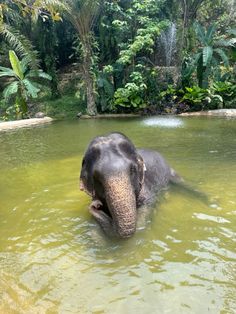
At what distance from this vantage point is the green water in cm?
325

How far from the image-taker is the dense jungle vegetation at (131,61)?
773 inches

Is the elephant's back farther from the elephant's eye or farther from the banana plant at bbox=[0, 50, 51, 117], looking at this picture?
the banana plant at bbox=[0, 50, 51, 117]

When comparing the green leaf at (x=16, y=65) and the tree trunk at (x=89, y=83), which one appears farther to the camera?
the tree trunk at (x=89, y=83)

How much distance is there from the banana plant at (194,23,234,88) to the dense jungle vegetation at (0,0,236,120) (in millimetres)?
50

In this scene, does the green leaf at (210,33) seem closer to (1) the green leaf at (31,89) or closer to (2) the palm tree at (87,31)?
(2) the palm tree at (87,31)

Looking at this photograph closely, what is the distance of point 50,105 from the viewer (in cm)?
2272

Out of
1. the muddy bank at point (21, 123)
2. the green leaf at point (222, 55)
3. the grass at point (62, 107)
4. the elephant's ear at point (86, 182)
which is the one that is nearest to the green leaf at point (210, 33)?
the green leaf at point (222, 55)

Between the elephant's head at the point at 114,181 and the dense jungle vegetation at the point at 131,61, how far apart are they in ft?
50.6

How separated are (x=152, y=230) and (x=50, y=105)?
62.3 feet

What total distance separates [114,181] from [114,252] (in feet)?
2.47

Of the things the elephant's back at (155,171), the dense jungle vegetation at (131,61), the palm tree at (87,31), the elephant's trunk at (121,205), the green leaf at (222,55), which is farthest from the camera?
the green leaf at (222,55)

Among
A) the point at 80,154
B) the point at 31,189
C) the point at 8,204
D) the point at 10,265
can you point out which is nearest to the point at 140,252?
the point at 10,265

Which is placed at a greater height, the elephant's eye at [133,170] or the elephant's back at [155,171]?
the elephant's eye at [133,170]

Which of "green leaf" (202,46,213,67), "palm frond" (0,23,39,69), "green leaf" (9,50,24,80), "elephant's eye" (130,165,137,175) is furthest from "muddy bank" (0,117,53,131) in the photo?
"elephant's eye" (130,165,137,175)
